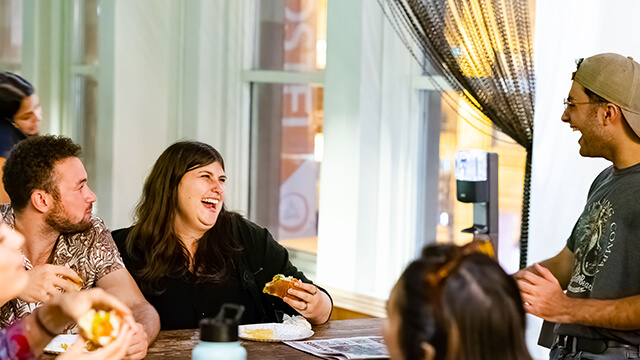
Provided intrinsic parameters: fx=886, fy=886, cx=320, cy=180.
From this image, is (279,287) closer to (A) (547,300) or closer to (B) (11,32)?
(A) (547,300)

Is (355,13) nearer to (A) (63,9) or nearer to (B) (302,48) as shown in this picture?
(B) (302,48)

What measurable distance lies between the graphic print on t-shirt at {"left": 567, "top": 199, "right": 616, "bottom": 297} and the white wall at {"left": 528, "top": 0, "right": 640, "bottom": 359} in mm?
429

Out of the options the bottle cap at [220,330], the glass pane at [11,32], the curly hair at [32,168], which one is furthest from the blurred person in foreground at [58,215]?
the glass pane at [11,32]

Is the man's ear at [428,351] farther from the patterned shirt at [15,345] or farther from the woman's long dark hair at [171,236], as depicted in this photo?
the woman's long dark hair at [171,236]

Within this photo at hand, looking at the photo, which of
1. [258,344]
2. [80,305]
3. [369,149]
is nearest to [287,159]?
[369,149]

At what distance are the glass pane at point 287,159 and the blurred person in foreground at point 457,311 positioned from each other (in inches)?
127

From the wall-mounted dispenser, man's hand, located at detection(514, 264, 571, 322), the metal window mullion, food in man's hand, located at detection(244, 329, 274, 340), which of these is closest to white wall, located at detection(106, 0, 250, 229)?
the metal window mullion

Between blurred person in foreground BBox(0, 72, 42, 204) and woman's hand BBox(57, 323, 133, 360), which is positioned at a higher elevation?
blurred person in foreground BBox(0, 72, 42, 204)

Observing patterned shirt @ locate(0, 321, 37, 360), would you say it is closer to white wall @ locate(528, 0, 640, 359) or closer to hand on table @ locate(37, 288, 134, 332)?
hand on table @ locate(37, 288, 134, 332)

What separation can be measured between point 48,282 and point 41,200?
13.6 inches

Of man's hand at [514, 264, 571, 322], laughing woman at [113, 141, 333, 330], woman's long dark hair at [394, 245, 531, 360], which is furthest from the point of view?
laughing woman at [113, 141, 333, 330]

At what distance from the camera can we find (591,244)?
2.46 metres

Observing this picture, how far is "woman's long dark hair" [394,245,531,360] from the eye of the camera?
1231mm

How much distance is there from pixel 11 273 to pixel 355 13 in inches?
106
